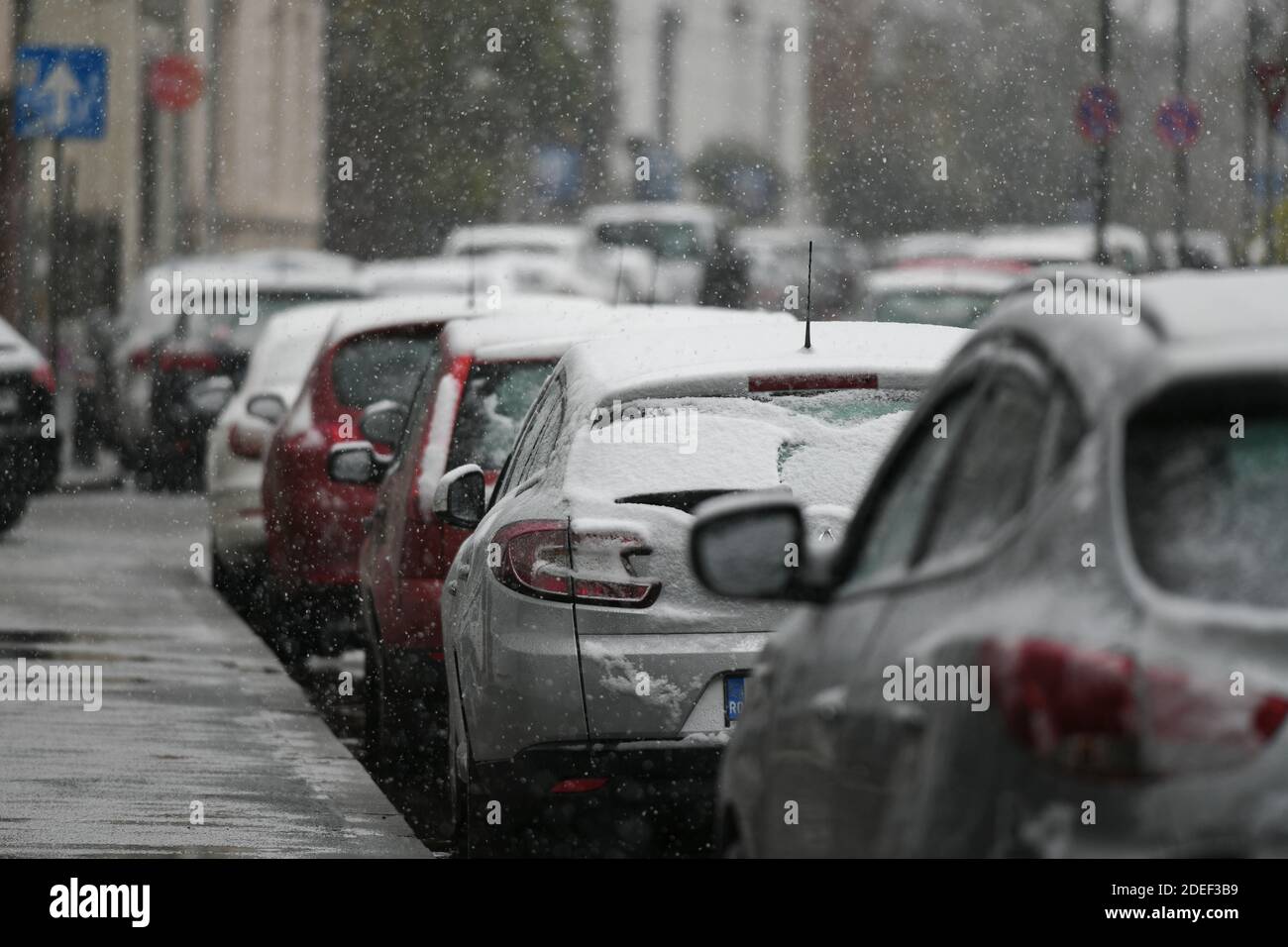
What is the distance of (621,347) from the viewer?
7.77m

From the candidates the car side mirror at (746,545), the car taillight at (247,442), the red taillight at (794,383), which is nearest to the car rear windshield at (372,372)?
the car taillight at (247,442)

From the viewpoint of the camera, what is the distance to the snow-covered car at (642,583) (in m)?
6.88

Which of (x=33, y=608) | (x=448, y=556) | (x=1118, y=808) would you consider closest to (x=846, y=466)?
(x=448, y=556)

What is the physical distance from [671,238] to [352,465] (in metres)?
39.2

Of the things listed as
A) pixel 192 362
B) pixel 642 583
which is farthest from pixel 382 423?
pixel 192 362

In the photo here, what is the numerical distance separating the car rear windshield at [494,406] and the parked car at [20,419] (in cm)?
954

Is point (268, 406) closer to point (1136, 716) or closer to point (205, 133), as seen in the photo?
point (1136, 716)

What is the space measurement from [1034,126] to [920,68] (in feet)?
18.7

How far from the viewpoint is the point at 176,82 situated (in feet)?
115

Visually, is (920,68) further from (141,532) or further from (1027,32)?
(141,532)

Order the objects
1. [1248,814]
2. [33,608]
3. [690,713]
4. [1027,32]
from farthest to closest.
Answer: [1027,32]
[33,608]
[690,713]
[1248,814]

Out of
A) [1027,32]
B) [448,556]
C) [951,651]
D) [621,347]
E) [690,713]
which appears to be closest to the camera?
[951,651]

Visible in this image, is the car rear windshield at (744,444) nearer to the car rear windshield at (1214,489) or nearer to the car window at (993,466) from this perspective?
the car window at (993,466)

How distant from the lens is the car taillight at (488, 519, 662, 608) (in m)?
6.97
